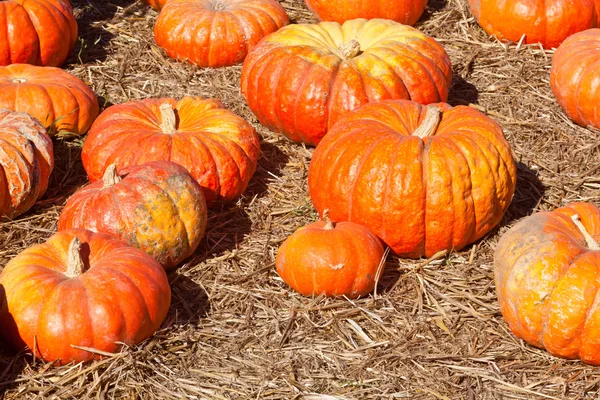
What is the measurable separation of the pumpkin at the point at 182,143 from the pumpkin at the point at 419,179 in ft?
2.10

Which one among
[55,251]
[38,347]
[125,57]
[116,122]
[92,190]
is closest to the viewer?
[38,347]

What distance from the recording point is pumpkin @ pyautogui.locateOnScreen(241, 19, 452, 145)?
625 centimetres

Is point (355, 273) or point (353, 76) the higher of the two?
point (353, 76)

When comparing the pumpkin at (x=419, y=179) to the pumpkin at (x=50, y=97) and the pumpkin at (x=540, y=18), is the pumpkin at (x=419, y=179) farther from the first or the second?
the pumpkin at (x=540, y=18)

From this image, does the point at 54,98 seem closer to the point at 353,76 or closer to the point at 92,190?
the point at 92,190

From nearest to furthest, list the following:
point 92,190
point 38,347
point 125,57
Answer: point 38,347
point 92,190
point 125,57

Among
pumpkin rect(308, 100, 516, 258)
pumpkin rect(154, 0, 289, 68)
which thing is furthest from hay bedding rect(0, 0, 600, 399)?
pumpkin rect(154, 0, 289, 68)

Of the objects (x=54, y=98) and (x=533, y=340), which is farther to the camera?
(x=54, y=98)

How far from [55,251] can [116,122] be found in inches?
58.2

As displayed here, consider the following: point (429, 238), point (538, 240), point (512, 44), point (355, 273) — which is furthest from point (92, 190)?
point (512, 44)

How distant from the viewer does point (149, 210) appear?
5105 millimetres

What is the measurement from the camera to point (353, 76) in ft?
20.5

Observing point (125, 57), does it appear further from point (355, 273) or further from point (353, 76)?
point (355, 273)

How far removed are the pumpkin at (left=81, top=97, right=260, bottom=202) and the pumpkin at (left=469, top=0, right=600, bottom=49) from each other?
2.92 meters
